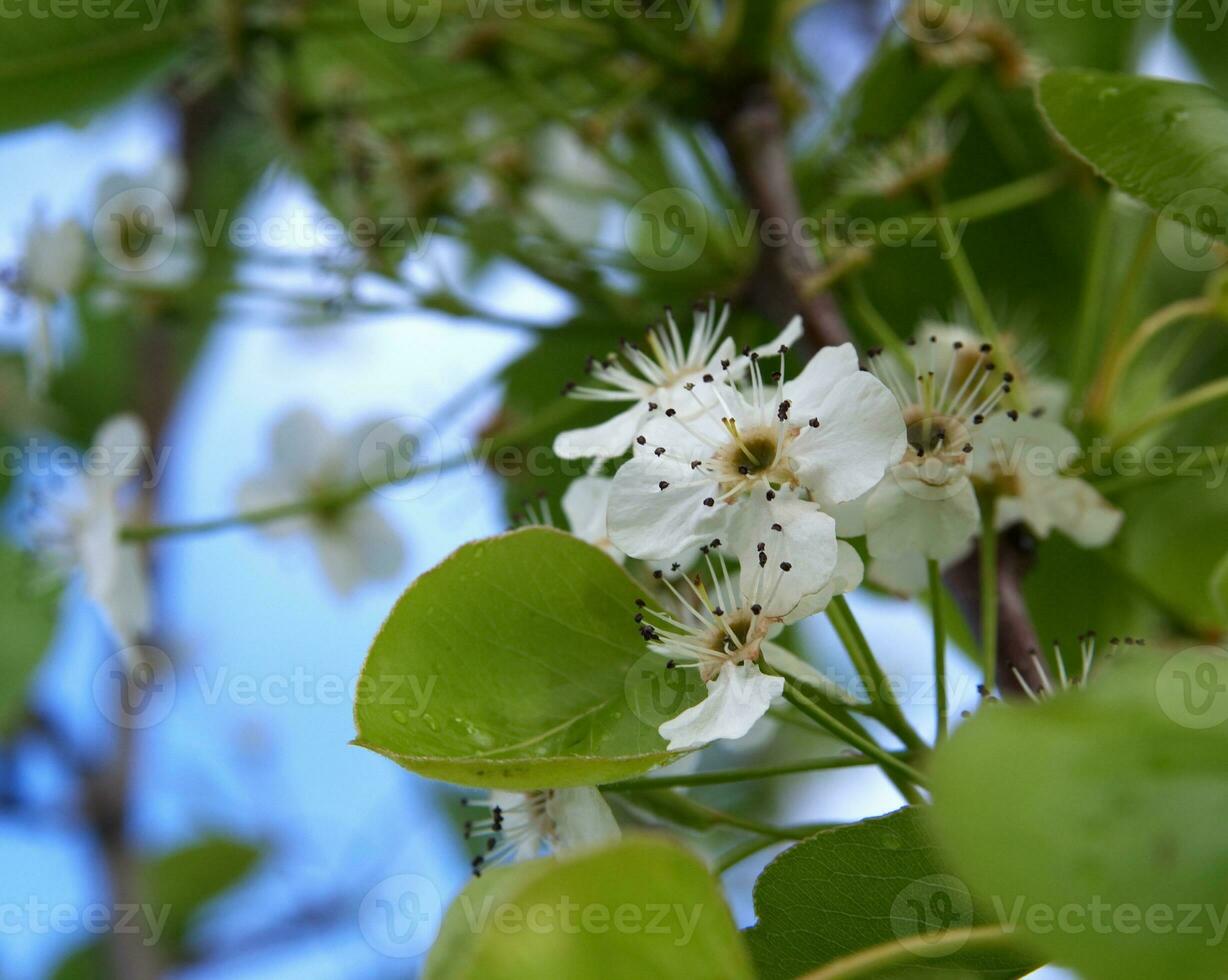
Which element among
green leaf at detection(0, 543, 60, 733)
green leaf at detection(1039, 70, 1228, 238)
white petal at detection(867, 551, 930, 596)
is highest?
green leaf at detection(1039, 70, 1228, 238)

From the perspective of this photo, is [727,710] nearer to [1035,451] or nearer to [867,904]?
[867,904]

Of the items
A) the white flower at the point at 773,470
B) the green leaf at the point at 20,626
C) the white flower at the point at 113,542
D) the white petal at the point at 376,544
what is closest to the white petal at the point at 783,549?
the white flower at the point at 773,470

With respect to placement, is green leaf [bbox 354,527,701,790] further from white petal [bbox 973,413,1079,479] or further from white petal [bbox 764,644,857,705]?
white petal [bbox 973,413,1079,479]

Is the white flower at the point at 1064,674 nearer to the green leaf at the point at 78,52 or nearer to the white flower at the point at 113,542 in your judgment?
the white flower at the point at 113,542

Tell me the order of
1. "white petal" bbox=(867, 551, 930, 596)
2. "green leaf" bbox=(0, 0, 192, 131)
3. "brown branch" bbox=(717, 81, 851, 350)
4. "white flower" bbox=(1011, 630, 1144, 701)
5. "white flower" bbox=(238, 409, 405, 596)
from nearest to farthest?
"white flower" bbox=(1011, 630, 1144, 701), "white petal" bbox=(867, 551, 930, 596), "brown branch" bbox=(717, 81, 851, 350), "green leaf" bbox=(0, 0, 192, 131), "white flower" bbox=(238, 409, 405, 596)

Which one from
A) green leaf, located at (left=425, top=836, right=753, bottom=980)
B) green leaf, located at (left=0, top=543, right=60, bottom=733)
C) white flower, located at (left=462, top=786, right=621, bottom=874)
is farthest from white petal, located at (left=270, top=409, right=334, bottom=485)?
green leaf, located at (left=425, top=836, right=753, bottom=980)

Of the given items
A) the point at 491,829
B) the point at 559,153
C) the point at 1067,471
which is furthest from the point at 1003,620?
the point at 559,153

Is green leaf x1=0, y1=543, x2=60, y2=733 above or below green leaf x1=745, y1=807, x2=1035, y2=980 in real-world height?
below

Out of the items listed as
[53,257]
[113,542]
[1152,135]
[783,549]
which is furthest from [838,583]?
[53,257]

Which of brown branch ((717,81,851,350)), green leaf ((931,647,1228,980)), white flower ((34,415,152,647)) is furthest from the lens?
white flower ((34,415,152,647))
